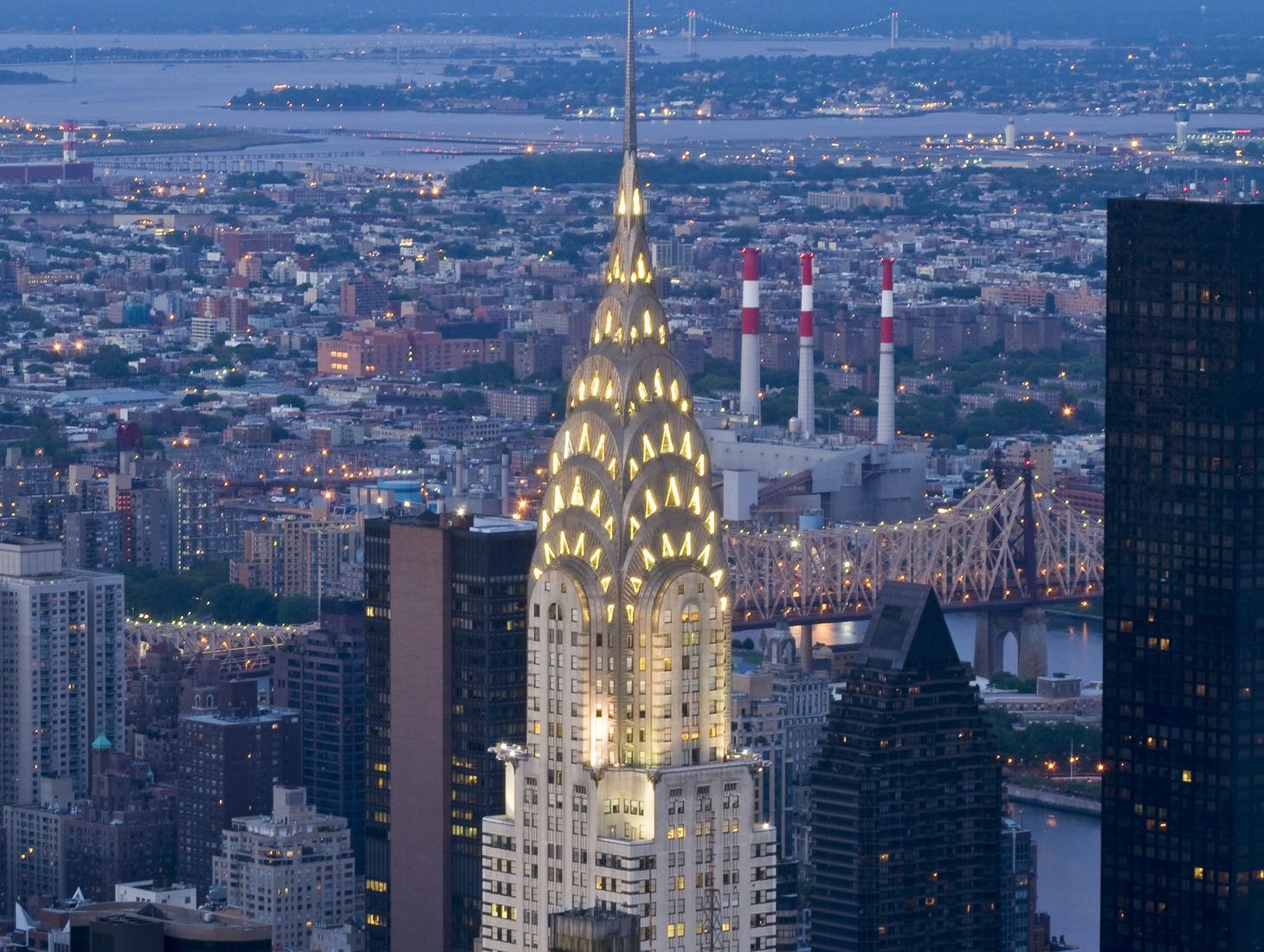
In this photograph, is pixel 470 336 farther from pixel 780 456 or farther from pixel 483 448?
pixel 780 456

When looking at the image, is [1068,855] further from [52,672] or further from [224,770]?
[52,672]

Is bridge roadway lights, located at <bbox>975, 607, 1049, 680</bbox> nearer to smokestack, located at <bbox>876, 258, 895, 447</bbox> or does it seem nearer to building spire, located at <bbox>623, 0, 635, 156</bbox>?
smokestack, located at <bbox>876, 258, 895, 447</bbox>

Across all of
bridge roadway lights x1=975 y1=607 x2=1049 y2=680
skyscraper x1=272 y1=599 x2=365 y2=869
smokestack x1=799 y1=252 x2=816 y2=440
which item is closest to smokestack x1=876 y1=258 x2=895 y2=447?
smokestack x1=799 y1=252 x2=816 y2=440

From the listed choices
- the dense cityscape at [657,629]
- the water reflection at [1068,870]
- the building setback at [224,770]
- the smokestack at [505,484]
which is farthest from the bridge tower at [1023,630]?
the building setback at [224,770]

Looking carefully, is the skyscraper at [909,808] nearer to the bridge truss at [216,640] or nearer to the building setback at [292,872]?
the building setback at [292,872]

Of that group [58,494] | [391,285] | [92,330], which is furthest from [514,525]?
[391,285]

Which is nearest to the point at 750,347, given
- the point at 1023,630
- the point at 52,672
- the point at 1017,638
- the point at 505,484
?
the point at 505,484
